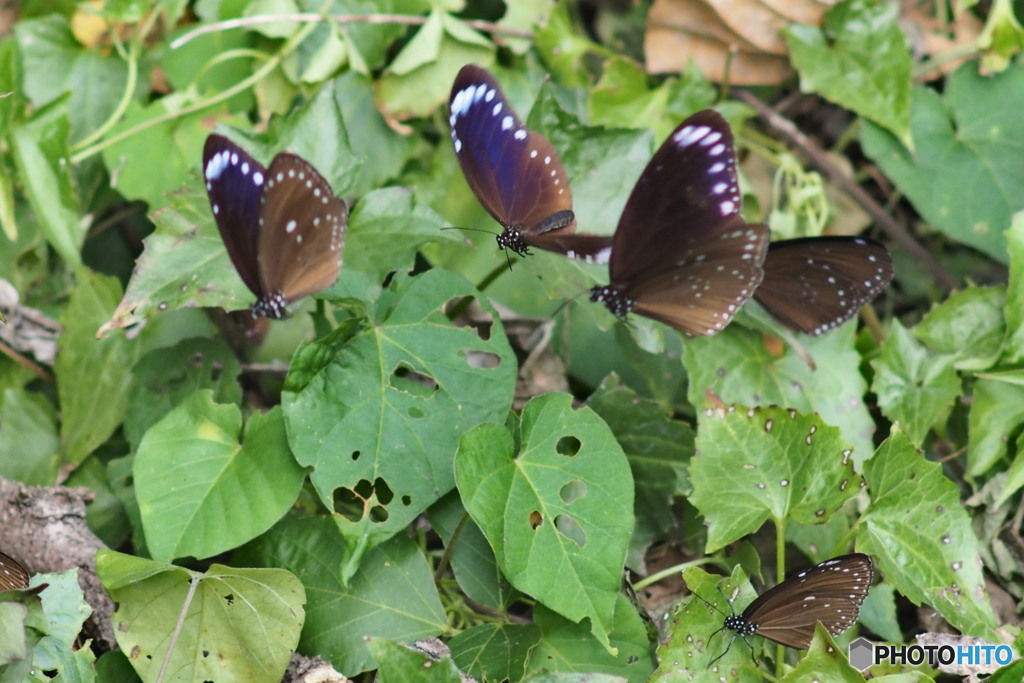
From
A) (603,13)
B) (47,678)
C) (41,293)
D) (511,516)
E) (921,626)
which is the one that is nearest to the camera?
(47,678)

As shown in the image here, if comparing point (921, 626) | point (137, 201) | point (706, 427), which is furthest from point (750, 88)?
point (137, 201)

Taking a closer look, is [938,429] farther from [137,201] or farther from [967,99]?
[137,201]

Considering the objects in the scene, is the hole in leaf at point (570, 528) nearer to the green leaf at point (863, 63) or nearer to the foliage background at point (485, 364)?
the foliage background at point (485, 364)

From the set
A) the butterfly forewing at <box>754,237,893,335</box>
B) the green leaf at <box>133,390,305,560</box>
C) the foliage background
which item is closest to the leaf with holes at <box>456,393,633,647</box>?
the foliage background

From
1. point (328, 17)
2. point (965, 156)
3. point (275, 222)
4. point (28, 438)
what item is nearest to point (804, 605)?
point (275, 222)

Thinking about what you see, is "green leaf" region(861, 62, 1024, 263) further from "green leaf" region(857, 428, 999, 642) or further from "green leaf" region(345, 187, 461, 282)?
"green leaf" region(345, 187, 461, 282)

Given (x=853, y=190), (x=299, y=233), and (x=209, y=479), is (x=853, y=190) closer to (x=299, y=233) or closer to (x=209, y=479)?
(x=299, y=233)
